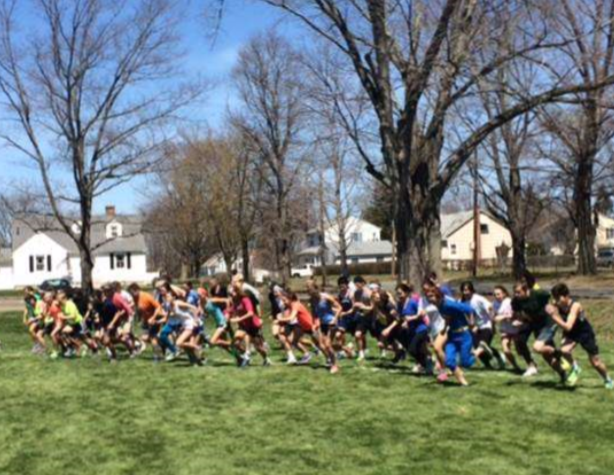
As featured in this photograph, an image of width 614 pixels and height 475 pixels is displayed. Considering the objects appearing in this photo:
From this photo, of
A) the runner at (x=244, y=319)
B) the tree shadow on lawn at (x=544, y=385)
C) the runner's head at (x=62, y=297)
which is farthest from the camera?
the runner's head at (x=62, y=297)

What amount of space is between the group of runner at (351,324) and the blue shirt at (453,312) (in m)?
0.02

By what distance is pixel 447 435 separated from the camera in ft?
32.1

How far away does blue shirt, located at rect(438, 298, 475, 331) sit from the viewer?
13.1 m

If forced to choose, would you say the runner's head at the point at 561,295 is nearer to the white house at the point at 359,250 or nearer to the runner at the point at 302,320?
the runner at the point at 302,320

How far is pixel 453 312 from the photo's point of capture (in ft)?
42.9

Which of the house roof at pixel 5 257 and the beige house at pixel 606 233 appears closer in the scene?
the house roof at pixel 5 257

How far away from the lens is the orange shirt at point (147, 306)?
1770 cm

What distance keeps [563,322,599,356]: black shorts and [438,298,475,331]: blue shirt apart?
5.32ft

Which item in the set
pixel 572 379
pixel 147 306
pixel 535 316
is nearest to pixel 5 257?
pixel 147 306

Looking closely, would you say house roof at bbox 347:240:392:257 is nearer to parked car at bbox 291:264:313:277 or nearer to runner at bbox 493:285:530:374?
parked car at bbox 291:264:313:277

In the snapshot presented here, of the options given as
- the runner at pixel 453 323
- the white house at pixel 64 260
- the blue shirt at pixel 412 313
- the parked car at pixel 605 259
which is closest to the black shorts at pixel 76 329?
the blue shirt at pixel 412 313

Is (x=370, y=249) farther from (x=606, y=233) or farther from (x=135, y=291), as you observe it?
(x=135, y=291)

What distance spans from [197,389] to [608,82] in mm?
12275

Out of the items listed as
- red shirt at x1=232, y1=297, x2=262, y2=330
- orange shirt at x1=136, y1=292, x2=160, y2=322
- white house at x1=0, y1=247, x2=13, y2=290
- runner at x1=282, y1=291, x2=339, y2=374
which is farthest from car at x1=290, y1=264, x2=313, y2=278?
red shirt at x1=232, y1=297, x2=262, y2=330
